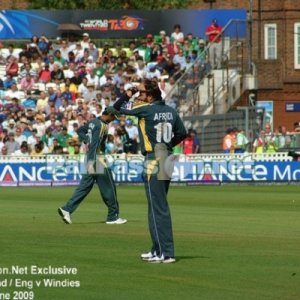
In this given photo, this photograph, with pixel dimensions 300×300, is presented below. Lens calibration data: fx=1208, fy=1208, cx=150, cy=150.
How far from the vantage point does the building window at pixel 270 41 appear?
5469 cm

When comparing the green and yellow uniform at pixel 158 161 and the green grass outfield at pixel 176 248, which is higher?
the green and yellow uniform at pixel 158 161

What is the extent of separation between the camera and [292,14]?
179ft

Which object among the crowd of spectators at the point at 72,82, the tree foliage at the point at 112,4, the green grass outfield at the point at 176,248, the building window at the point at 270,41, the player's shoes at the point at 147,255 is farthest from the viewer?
the building window at the point at 270,41

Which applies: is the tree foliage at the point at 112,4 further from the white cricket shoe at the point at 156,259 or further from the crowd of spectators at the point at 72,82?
the white cricket shoe at the point at 156,259

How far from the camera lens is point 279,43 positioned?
54781mm

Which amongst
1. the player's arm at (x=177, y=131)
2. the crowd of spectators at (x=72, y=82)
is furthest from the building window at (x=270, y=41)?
the player's arm at (x=177, y=131)

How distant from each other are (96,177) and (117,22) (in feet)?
88.5

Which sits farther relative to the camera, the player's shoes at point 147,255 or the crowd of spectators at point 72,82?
the crowd of spectators at point 72,82

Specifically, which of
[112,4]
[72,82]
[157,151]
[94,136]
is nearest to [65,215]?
[94,136]

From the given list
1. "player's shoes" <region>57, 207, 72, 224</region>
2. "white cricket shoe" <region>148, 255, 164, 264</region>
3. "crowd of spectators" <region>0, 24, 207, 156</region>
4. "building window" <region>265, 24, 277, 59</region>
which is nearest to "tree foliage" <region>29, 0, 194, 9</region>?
"building window" <region>265, 24, 277, 59</region>

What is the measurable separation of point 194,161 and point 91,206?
35.5ft

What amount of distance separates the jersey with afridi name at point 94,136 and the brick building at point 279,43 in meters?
33.3

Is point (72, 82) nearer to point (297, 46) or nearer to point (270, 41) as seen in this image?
point (270, 41)

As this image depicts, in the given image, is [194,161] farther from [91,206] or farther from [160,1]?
[160,1]
